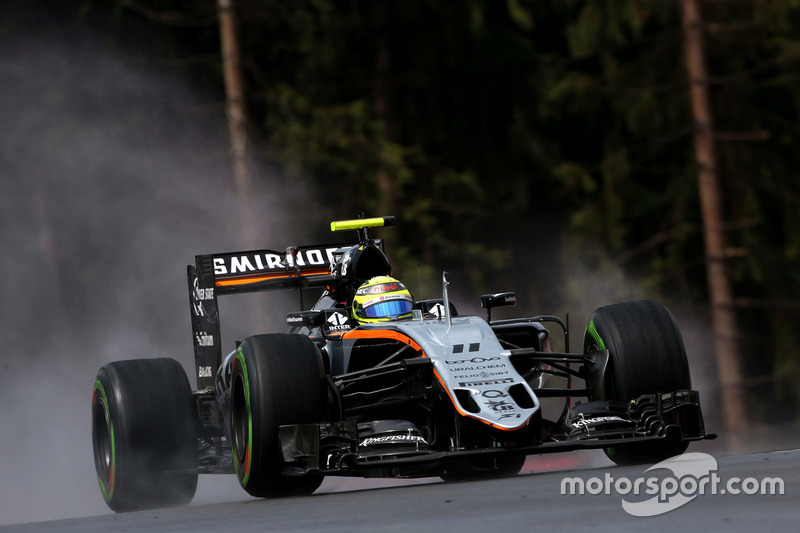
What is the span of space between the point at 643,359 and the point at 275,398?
9.08ft

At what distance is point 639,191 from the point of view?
22.5m

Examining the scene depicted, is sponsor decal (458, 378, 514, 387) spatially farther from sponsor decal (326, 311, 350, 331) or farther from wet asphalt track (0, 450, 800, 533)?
sponsor decal (326, 311, 350, 331)

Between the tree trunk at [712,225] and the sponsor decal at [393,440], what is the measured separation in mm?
10935

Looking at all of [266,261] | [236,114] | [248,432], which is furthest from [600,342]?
[236,114]

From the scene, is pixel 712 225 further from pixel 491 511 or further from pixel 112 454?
pixel 491 511

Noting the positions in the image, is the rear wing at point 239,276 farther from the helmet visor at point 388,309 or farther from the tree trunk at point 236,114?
the tree trunk at point 236,114

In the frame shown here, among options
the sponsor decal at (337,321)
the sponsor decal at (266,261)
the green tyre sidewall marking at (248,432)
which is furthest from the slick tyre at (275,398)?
the sponsor decal at (266,261)

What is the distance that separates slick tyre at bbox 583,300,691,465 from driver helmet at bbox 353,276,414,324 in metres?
1.71

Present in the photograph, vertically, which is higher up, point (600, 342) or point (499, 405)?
point (600, 342)

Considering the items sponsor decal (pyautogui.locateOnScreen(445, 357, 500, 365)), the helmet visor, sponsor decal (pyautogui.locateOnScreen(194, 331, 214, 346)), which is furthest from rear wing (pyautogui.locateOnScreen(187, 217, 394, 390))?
sponsor decal (pyautogui.locateOnScreen(445, 357, 500, 365))

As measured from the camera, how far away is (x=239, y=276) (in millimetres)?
12055

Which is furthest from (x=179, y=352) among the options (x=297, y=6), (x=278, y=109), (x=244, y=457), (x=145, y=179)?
(x=244, y=457)

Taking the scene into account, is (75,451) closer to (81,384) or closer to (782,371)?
(81,384)

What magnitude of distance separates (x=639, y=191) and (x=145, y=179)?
8.29 metres
